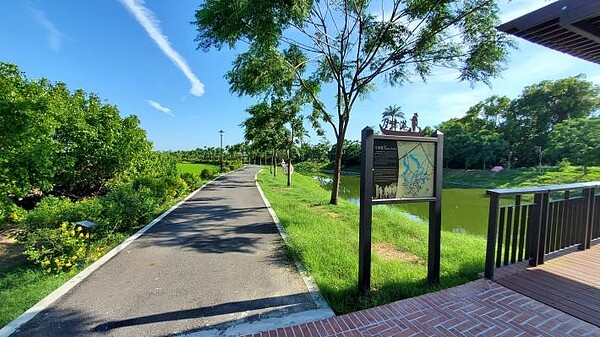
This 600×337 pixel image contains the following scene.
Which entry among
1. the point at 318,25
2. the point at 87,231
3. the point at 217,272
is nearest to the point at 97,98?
the point at 87,231

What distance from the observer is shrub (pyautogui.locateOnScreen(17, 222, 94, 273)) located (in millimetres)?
4047

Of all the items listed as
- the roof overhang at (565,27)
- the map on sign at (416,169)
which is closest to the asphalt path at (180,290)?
the map on sign at (416,169)

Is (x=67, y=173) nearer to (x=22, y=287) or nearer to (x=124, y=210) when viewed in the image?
(x=124, y=210)

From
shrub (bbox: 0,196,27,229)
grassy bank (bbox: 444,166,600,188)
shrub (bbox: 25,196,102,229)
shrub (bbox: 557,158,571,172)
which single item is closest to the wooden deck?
shrub (bbox: 25,196,102,229)

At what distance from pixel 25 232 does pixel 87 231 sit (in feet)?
2.64

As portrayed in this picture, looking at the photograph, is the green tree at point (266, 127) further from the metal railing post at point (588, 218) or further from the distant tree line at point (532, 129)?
the distant tree line at point (532, 129)

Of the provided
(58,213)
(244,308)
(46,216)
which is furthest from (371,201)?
(58,213)

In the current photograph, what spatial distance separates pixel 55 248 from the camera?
13.7ft

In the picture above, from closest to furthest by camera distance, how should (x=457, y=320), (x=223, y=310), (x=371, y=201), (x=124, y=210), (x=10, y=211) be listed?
(x=457, y=320), (x=223, y=310), (x=371, y=201), (x=10, y=211), (x=124, y=210)

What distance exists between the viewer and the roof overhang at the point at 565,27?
8.56 ft

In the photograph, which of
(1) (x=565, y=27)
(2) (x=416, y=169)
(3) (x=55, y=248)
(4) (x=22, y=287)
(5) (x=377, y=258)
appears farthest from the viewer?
(5) (x=377, y=258)

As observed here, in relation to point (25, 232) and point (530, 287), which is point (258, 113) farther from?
point (530, 287)

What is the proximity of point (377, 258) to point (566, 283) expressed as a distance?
2.29 metres

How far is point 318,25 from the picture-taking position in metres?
9.20
